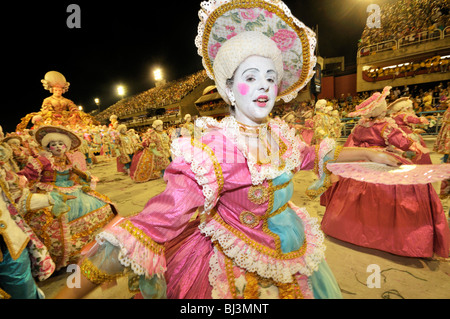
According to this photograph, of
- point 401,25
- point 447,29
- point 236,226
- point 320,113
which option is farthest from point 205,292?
point 401,25

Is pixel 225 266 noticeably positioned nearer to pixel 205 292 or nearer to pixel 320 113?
pixel 205 292

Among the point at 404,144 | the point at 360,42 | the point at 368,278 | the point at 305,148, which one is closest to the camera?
the point at 305,148

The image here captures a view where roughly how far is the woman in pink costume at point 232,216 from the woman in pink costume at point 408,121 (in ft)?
9.30

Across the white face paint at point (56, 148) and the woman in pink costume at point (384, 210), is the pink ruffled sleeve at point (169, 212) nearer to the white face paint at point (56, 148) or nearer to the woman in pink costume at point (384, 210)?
the woman in pink costume at point (384, 210)

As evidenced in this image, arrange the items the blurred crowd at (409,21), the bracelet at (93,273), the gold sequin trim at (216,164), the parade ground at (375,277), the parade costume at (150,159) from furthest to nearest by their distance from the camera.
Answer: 1. the blurred crowd at (409,21)
2. the parade costume at (150,159)
3. the parade ground at (375,277)
4. the gold sequin trim at (216,164)
5. the bracelet at (93,273)

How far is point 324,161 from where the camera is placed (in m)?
1.39

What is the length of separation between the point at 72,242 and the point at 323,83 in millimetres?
23997

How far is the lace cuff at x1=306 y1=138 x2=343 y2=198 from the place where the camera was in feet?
4.50

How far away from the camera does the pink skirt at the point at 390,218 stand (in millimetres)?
2376

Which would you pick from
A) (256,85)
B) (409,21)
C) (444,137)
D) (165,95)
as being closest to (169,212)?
(256,85)

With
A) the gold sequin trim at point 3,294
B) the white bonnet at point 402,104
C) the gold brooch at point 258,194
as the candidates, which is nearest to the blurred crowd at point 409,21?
the white bonnet at point 402,104

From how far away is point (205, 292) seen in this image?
989 millimetres

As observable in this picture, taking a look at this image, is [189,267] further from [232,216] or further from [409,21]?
[409,21]

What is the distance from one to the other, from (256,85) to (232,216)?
0.72 m
